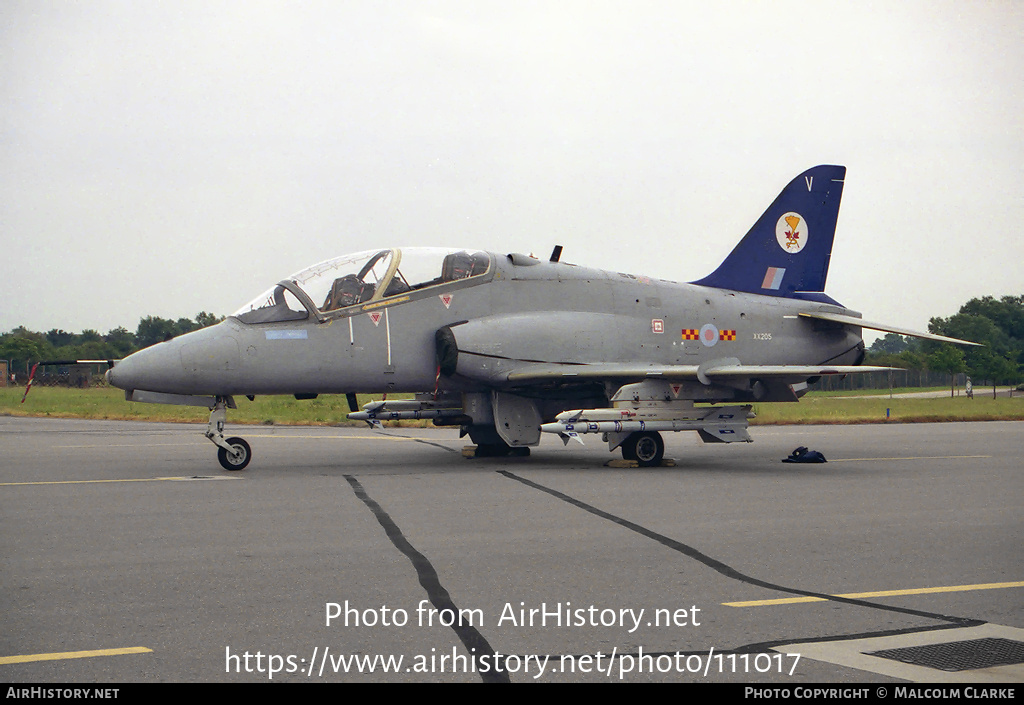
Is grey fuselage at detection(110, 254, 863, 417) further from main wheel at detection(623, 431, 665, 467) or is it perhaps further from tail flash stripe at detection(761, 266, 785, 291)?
main wheel at detection(623, 431, 665, 467)

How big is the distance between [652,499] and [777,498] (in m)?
1.41

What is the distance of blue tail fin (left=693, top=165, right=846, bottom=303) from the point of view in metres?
16.4

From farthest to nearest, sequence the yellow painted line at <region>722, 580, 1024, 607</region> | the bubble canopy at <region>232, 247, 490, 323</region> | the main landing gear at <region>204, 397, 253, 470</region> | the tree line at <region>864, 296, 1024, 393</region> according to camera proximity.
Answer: the tree line at <region>864, 296, 1024, 393</region> < the bubble canopy at <region>232, 247, 490, 323</region> < the main landing gear at <region>204, 397, 253, 470</region> < the yellow painted line at <region>722, 580, 1024, 607</region>

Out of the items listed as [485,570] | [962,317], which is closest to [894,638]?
[485,570]

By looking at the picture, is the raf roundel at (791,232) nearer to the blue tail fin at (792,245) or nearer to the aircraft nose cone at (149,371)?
the blue tail fin at (792,245)

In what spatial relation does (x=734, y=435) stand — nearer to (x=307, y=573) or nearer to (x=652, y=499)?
(x=652, y=499)

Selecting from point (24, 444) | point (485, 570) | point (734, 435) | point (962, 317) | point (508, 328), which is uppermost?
point (962, 317)

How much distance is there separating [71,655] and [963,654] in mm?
4186

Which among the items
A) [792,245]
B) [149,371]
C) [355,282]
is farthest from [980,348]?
[149,371]

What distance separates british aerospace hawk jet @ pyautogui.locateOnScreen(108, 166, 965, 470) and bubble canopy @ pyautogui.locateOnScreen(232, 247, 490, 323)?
20mm

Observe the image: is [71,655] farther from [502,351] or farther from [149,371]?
[502,351]

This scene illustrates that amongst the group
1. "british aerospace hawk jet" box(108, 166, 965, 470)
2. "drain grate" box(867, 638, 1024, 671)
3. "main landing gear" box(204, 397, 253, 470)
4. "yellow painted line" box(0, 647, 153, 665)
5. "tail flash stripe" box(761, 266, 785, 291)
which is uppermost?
"tail flash stripe" box(761, 266, 785, 291)

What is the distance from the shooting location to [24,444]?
Result: 55.8ft

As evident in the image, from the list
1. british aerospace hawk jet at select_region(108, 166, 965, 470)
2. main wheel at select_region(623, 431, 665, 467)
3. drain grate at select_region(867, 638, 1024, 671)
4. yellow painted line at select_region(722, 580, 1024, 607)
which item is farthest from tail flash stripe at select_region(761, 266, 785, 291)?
drain grate at select_region(867, 638, 1024, 671)
